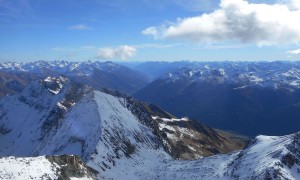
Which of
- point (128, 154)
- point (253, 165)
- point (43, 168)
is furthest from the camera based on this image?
point (128, 154)

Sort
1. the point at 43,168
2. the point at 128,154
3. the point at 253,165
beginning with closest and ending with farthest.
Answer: the point at 43,168
the point at 253,165
the point at 128,154

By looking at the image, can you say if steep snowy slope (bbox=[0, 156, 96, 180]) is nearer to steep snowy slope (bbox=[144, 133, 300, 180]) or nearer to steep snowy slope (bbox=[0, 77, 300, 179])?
steep snowy slope (bbox=[0, 77, 300, 179])

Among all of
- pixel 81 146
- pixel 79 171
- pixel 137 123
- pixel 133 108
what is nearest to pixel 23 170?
pixel 79 171

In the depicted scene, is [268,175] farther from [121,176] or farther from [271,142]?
[121,176]

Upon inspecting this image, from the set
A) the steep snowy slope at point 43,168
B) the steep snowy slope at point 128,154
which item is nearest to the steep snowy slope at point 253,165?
the steep snowy slope at point 128,154

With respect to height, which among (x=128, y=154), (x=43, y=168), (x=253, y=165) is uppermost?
(x=43, y=168)

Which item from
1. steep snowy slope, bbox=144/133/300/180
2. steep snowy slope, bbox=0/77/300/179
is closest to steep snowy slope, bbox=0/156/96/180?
steep snowy slope, bbox=0/77/300/179

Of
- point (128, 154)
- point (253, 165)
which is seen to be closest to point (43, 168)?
point (253, 165)

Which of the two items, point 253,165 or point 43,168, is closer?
point 43,168

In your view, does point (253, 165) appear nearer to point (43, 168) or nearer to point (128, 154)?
point (43, 168)
